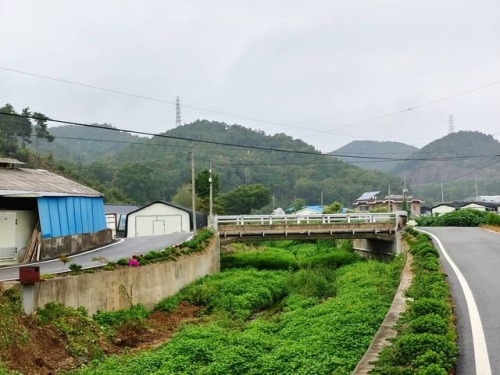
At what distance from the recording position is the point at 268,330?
53.7 feet

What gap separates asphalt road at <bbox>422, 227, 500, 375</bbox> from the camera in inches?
317

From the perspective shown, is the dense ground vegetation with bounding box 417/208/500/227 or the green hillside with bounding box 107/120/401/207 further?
the green hillside with bounding box 107/120/401/207

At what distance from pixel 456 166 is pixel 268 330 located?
17208 cm

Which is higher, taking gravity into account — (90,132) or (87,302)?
(90,132)

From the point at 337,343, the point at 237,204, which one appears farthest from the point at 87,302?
the point at 237,204

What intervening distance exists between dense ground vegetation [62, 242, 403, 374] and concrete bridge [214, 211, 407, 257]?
21.8ft

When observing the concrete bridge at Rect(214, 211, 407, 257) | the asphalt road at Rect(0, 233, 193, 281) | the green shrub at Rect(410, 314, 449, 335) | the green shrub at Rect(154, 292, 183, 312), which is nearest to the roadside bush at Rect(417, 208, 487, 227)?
the concrete bridge at Rect(214, 211, 407, 257)

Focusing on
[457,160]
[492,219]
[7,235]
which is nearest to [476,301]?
[7,235]

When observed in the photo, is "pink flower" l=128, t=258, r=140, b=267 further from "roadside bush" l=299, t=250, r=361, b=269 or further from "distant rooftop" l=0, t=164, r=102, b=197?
"roadside bush" l=299, t=250, r=361, b=269

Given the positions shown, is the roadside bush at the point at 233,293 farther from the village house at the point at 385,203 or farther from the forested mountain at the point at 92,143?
the forested mountain at the point at 92,143

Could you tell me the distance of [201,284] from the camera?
2456 cm

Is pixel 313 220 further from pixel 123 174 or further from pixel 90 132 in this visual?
pixel 90 132

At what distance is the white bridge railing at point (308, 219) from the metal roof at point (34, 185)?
29.3 feet

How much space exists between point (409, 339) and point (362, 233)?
26017 millimetres
